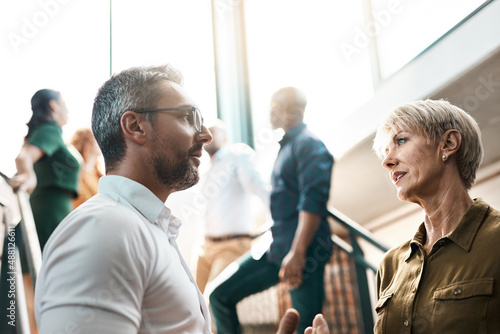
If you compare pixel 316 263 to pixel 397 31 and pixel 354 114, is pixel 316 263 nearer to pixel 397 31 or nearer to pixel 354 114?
pixel 354 114

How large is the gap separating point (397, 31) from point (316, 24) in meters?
1.26

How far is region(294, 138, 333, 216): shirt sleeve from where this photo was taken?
8.71 feet

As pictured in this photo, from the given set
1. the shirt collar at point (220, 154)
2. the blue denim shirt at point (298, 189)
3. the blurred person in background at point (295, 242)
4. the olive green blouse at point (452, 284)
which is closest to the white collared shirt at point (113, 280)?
the olive green blouse at point (452, 284)

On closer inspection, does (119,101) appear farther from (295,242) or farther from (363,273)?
(363,273)

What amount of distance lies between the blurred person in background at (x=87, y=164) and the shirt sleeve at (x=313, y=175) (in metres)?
1.21

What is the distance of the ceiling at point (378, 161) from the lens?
10.4 ft

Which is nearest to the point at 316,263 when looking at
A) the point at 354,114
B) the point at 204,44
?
the point at 354,114

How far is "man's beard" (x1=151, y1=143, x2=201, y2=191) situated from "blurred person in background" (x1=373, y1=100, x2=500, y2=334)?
1.95 ft

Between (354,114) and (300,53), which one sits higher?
(300,53)

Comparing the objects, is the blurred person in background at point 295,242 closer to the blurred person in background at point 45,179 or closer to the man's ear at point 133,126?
the blurred person in background at point 45,179

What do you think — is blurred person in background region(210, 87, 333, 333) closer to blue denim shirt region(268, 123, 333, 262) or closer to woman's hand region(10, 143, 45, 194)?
blue denim shirt region(268, 123, 333, 262)

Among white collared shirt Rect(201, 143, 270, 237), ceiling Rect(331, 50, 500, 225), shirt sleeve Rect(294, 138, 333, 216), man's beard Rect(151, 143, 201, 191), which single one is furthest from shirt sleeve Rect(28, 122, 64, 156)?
ceiling Rect(331, 50, 500, 225)

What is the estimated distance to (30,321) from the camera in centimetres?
261

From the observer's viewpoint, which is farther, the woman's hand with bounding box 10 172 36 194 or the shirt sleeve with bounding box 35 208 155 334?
the woman's hand with bounding box 10 172 36 194
